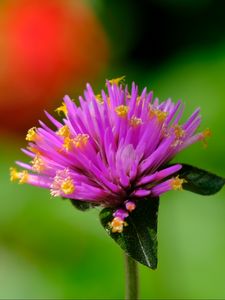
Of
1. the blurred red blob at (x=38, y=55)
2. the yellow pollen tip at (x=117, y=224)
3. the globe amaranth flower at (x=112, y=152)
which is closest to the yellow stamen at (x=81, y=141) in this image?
the globe amaranth flower at (x=112, y=152)

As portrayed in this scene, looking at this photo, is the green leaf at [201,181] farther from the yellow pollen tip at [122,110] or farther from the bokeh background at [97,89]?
the bokeh background at [97,89]

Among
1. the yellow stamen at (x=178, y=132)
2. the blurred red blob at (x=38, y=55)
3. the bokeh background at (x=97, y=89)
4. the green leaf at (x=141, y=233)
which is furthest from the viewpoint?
the blurred red blob at (x=38, y=55)

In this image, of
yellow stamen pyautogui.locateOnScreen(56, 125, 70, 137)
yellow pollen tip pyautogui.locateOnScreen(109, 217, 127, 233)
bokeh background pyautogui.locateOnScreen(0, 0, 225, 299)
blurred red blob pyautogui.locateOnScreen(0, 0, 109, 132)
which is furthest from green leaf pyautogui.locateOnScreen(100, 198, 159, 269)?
blurred red blob pyautogui.locateOnScreen(0, 0, 109, 132)

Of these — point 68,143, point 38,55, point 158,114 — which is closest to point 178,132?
point 158,114

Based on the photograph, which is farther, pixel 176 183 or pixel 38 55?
pixel 38 55

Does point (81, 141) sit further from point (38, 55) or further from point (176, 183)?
point (38, 55)

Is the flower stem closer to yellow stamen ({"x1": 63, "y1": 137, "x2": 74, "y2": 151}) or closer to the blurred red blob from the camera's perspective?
yellow stamen ({"x1": 63, "y1": 137, "x2": 74, "y2": 151})
